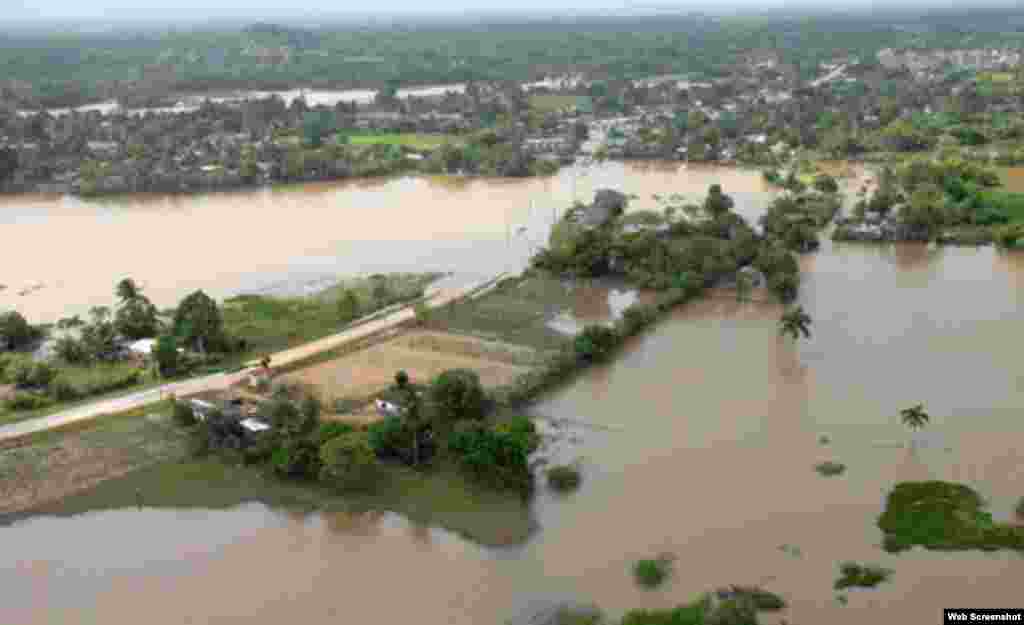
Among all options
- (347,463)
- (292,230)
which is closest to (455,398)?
(347,463)

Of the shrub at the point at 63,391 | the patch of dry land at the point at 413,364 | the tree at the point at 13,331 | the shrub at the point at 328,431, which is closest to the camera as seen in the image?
the shrub at the point at 328,431

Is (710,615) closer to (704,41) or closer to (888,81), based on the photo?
(888,81)

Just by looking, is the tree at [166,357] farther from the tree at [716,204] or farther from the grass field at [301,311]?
the tree at [716,204]

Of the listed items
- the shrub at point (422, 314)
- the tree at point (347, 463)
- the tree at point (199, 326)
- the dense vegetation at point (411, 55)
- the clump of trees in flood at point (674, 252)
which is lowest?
the tree at point (347, 463)

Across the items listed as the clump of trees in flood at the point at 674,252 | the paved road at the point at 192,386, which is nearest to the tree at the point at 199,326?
the paved road at the point at 192,386

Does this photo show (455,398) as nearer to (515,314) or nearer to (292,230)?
(515,314)

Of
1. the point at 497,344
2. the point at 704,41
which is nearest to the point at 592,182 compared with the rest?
the point at 497,344

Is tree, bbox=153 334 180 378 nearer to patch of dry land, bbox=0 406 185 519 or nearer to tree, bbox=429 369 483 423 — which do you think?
patch of dry land, bbox=0 406 185 519
